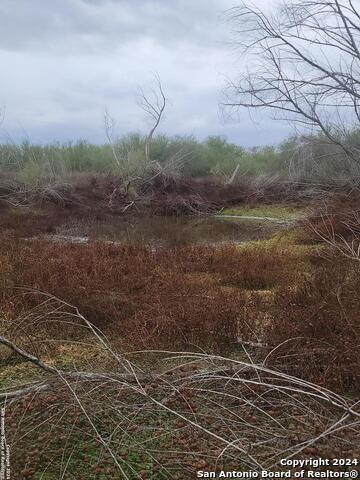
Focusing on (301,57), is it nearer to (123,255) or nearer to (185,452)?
(123,255)

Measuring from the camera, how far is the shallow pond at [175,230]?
54.8 ft

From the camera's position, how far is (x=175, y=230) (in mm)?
19000

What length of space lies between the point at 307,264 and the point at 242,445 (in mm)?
6850

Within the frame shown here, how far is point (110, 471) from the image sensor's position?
3.41 metres

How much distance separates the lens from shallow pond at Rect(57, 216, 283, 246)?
1670cm

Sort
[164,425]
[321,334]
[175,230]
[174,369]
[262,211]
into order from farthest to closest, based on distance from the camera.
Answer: [262,211]
[175,230]
[321,334]
[174,369]
[164,425]

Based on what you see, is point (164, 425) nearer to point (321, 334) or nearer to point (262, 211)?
point (321, 334)

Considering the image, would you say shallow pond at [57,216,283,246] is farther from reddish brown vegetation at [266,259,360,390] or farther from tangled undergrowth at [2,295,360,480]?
tangled undergrowth at [2,295,360,480]

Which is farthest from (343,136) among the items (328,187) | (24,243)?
(24,243)

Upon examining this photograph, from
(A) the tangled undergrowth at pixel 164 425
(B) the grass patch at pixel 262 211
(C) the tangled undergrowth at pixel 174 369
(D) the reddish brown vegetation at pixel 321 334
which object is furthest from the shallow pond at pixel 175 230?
(A) the tangled undergrowth at pixel 164 425

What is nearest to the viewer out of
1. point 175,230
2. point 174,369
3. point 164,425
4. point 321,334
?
point 164,425

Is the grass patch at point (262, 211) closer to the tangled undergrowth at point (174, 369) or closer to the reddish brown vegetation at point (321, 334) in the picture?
the tangled undergrowth at point (174, 369)

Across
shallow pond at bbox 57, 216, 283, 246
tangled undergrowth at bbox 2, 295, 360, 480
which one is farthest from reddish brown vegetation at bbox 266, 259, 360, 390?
shallow pond at bbox 57, 216, 283, 246

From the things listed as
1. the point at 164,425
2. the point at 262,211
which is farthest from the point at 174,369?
the point at 262,211
